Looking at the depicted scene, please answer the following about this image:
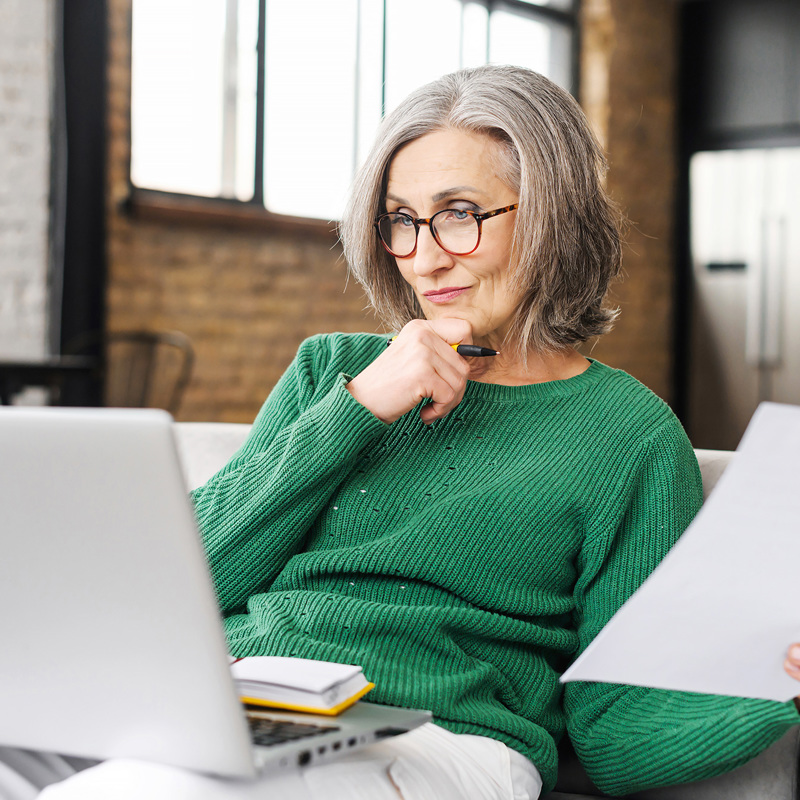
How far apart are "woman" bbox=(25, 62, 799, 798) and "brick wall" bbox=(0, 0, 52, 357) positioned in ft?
8.90

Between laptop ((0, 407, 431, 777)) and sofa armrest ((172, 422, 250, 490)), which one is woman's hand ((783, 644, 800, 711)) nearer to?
laptop ((0, 407, 431, 777))

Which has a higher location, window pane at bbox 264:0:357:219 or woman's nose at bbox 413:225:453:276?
window pane at bbox 264:0:357:219

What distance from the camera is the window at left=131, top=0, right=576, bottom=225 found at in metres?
4.20

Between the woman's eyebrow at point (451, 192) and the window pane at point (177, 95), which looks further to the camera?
the window pane at point (177, 95)

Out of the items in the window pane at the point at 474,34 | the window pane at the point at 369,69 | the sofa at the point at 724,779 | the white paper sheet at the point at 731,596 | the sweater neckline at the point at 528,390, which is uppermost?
the window pane at the point at 474,34

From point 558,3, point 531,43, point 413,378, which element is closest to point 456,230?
point 413,378

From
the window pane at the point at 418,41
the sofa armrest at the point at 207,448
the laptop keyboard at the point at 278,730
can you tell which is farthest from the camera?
the window pane at the point at 418,41

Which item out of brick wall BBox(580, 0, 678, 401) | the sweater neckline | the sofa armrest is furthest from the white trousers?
brick wall BBox(580, 0, 678, 401)

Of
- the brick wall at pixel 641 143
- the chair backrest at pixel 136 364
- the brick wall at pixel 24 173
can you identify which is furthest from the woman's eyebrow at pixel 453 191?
the brick wall at pixel 641 143

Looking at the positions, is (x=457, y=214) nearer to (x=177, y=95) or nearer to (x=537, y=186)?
(x=537, y=186)

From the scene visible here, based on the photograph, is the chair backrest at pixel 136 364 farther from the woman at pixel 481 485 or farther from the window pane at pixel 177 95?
the woman at pixel 481 485

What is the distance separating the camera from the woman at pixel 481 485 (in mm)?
1006

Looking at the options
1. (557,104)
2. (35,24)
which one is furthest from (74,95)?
(557,104)

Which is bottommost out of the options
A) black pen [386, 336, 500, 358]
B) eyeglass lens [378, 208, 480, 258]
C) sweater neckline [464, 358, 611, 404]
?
sweater neckline [464, 358, 611, 404]
